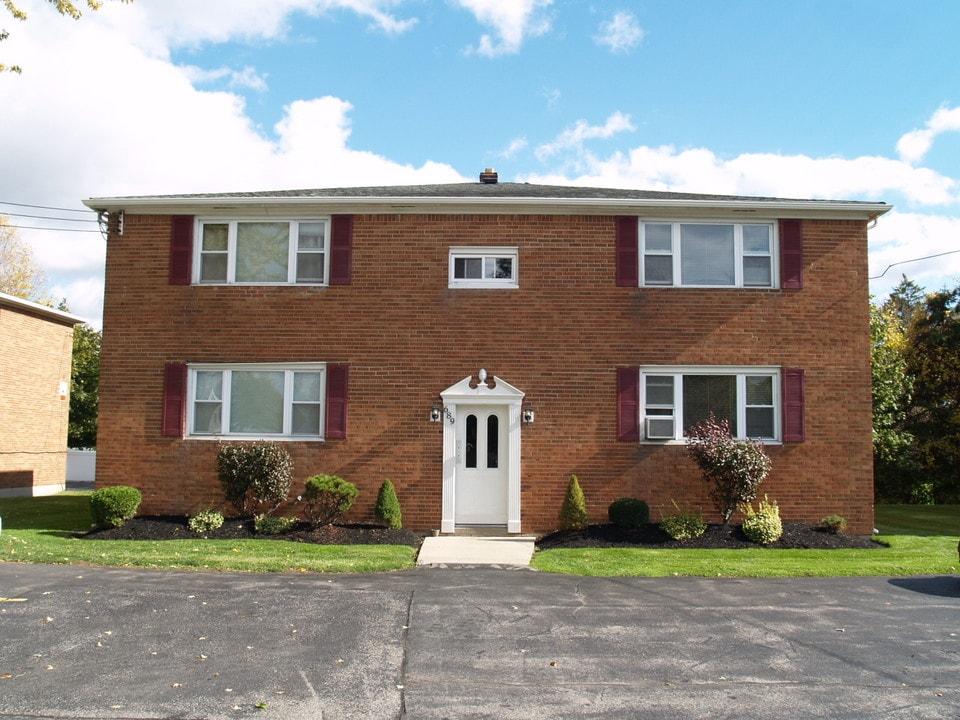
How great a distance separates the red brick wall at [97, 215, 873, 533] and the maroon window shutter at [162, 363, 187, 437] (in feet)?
0.53

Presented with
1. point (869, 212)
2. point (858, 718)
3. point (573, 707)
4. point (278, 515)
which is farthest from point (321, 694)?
point (869, 212)

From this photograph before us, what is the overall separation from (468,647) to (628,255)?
8583 mm

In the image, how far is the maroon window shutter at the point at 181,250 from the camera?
14109 millimetres

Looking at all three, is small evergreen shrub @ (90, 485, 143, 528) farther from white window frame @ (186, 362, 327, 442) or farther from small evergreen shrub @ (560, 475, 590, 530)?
small evergreen shrub @ (560, 475, 590, 530)

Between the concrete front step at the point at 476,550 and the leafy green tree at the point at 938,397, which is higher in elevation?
the leafy green tree at the point at 938,397

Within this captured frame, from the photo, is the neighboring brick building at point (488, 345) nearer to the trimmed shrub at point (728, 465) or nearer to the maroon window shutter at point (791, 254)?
the maroon window shutter at point (791, 254)

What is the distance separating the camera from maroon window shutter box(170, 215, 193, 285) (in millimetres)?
14109

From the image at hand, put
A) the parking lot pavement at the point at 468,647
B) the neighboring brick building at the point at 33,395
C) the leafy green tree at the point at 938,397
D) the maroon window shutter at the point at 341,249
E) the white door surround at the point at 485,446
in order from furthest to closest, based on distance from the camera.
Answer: the leafy green tree at the point at 938,397, the neighboring brick building at the point at 33,395, the maroon window shutter at the point at 341,249, the white door surround at the point at 485,446, the parking lot pavement at the point at 468,647

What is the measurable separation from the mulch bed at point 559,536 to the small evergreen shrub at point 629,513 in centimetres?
11

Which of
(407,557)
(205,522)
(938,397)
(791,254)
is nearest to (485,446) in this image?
(407,557)

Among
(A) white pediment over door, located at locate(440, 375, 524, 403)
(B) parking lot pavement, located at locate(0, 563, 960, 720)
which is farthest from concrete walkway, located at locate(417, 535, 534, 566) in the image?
(A) white pediment over door, located at locate(440, 375, 524, 403)

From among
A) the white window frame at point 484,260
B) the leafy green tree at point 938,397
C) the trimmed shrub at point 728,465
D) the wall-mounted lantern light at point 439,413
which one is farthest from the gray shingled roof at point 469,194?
the leafy green tree at point 938,397

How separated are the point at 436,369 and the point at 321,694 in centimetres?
830

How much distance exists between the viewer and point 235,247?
14.2 meters
